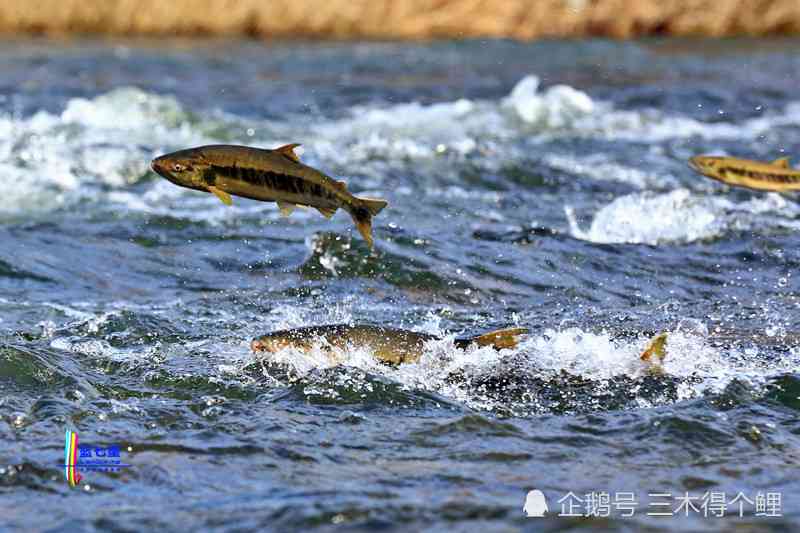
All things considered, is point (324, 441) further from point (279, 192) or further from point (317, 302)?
point (317, 302)

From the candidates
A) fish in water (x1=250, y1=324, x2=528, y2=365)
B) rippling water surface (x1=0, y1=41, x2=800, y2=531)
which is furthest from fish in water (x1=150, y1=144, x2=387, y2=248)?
rippling water surface (x1=0, y1=41, x2=800, y2=531)

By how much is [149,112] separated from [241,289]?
23.2 ft

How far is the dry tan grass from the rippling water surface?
11764 mm

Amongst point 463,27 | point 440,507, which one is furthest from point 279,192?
point 463,27

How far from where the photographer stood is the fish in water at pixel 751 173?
26.5ft

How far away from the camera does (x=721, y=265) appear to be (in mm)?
8336

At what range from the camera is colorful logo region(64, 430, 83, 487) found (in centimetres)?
465

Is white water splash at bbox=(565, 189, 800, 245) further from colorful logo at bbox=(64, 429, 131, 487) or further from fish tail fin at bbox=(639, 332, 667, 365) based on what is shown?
colorful logo at bbox=(64, 429, 131, 487)

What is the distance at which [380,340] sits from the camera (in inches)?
229

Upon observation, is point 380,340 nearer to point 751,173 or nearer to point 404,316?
point 404,316

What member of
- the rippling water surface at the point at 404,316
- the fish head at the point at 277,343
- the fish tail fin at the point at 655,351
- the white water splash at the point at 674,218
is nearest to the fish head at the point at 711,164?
the rippling water surface at the point at 404,316

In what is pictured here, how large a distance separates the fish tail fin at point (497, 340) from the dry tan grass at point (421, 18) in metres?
21.7

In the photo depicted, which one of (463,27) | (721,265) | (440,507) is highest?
(463,27)

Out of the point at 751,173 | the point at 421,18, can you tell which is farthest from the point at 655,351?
the point at 421,18
